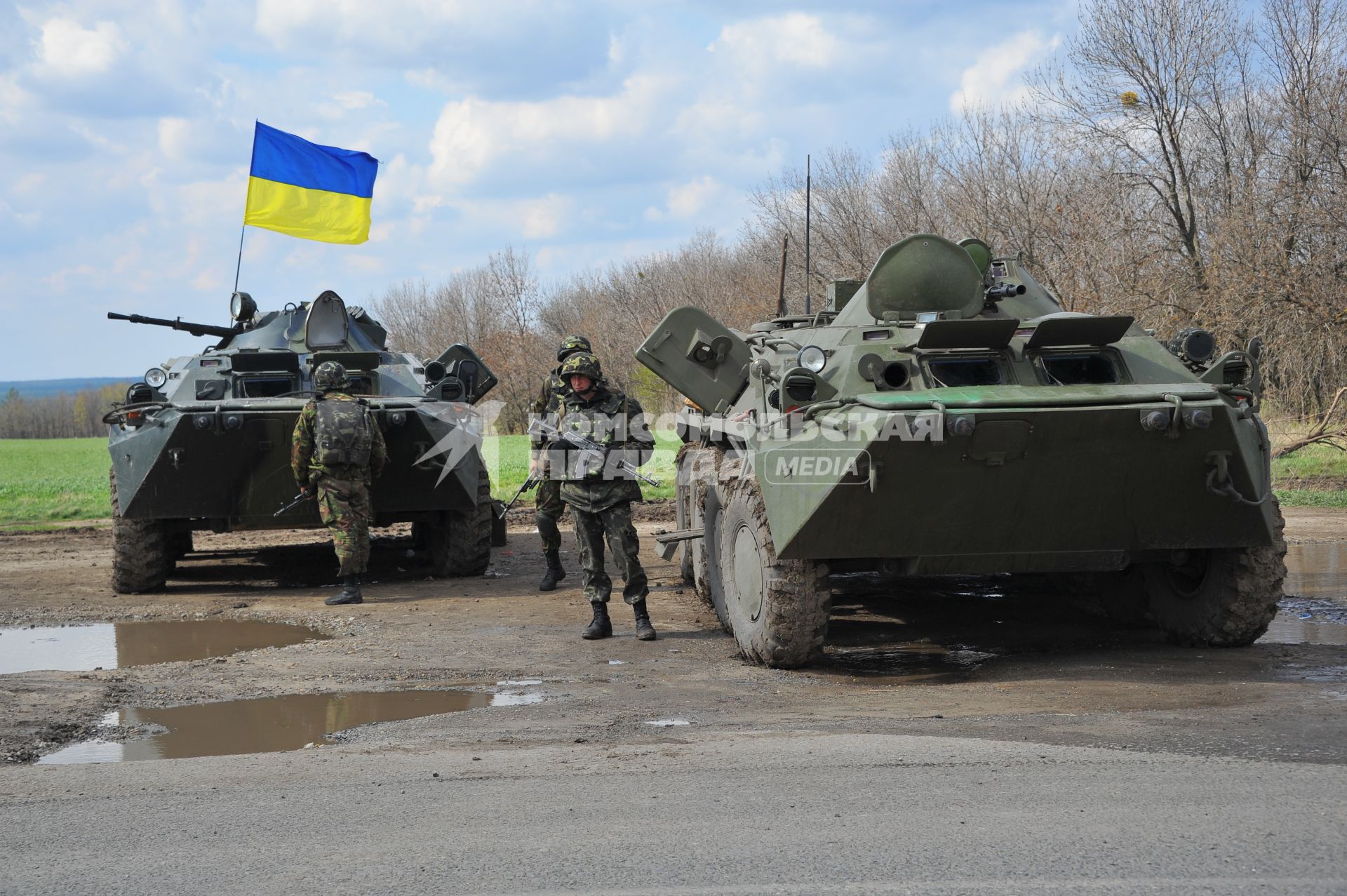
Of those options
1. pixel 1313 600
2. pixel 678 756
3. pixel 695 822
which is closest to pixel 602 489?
pixel 678 756

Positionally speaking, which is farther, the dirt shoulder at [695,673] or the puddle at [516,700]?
the puddle at [516,700]

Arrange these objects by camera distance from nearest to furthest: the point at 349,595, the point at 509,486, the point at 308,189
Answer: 1. the point at 349,595
2. the point at 308,189
3. the point at 509,486

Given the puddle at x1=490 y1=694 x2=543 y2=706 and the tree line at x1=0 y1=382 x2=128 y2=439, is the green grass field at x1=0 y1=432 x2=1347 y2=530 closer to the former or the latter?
the puddle at x1=490 y1=694 x2=543 y2=706

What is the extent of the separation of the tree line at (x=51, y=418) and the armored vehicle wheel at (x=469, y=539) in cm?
9072

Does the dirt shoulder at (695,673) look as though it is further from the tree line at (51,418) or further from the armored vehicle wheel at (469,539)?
the tree line at (51,418)

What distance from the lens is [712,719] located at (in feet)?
18.5

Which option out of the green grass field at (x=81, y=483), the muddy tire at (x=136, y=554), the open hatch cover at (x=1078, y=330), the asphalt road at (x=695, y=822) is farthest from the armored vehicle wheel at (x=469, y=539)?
the asphalt road at (x=695, y=822)

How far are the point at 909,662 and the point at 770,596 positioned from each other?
3.31ft

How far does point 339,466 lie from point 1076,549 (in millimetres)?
5232

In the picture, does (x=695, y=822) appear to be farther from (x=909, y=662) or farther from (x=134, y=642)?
(x=134, y=642)

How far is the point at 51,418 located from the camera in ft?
340

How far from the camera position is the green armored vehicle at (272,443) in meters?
9.98

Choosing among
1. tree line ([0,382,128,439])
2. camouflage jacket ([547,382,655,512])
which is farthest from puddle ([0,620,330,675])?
tree line ([0,382,128,439])

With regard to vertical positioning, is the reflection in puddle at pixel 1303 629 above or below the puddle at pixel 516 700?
above
